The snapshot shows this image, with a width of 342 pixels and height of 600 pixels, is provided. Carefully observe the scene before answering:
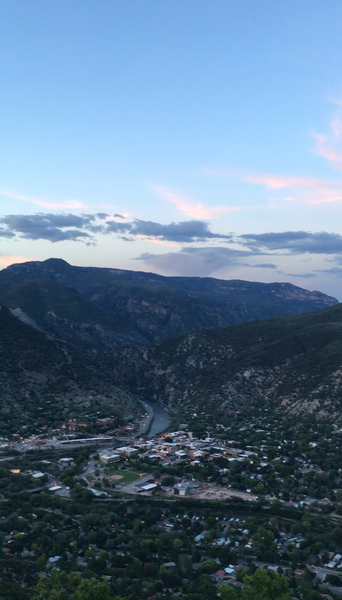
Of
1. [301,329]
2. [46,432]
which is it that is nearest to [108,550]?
[46,432]

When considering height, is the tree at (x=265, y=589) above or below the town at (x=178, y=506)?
above

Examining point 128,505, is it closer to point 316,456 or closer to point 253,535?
point 253,535

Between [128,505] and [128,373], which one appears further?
A: [128,373]

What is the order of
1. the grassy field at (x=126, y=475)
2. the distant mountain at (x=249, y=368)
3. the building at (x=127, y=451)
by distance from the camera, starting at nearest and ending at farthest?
the grassy field at (x=126, y=475) → the building at (x=127, y=451) → the distant mountain at (x=249, y=368)

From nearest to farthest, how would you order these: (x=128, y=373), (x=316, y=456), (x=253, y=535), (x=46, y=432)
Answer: (x=253, y=535), (x=316, y=456), (x=46, y=432), (x=128, y=373)

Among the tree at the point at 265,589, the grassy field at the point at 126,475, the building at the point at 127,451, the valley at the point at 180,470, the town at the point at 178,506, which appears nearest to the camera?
the tree at the point at 265,589

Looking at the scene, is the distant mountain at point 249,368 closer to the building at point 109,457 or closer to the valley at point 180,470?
the valley at point 180,470

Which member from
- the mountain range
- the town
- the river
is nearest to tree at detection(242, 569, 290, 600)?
the town

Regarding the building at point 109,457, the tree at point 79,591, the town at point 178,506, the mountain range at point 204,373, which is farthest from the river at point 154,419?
the tree at point 79,591
